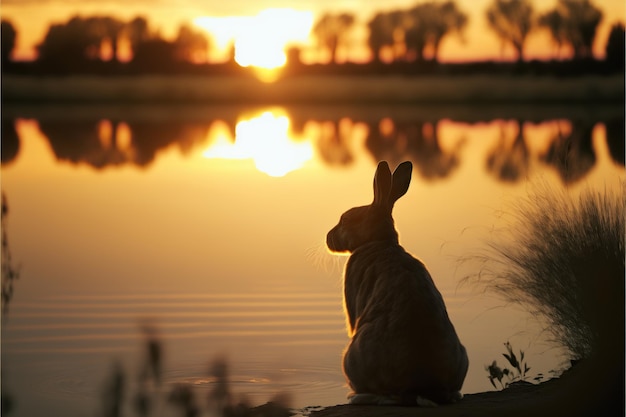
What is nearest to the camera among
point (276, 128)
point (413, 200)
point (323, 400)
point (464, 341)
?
point (323, 400)

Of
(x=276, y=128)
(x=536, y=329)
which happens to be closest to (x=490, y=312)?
(x=536, y=329)

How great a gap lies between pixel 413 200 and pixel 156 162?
9.92 meters

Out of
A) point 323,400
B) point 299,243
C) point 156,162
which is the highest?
point 156,162

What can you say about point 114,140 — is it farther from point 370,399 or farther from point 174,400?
point 370,399

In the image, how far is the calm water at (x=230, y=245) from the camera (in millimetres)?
8844

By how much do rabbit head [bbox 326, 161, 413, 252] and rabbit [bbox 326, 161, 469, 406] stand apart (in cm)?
11

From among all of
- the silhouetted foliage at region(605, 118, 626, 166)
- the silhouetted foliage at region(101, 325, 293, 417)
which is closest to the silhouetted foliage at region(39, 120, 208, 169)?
the silhouetted foliage at region(605, 118, 626, 166)

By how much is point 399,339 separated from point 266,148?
2495 centimetres

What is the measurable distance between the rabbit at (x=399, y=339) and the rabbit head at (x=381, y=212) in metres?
0.11

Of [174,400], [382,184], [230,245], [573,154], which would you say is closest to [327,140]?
[230,245]

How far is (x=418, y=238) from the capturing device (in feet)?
47.6

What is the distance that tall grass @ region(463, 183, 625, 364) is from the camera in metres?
7.62

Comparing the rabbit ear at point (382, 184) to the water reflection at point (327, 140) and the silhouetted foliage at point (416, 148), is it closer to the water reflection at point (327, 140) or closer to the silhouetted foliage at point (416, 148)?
the water reflection at point (327, 140)

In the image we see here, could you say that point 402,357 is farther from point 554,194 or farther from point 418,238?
point 418,238
